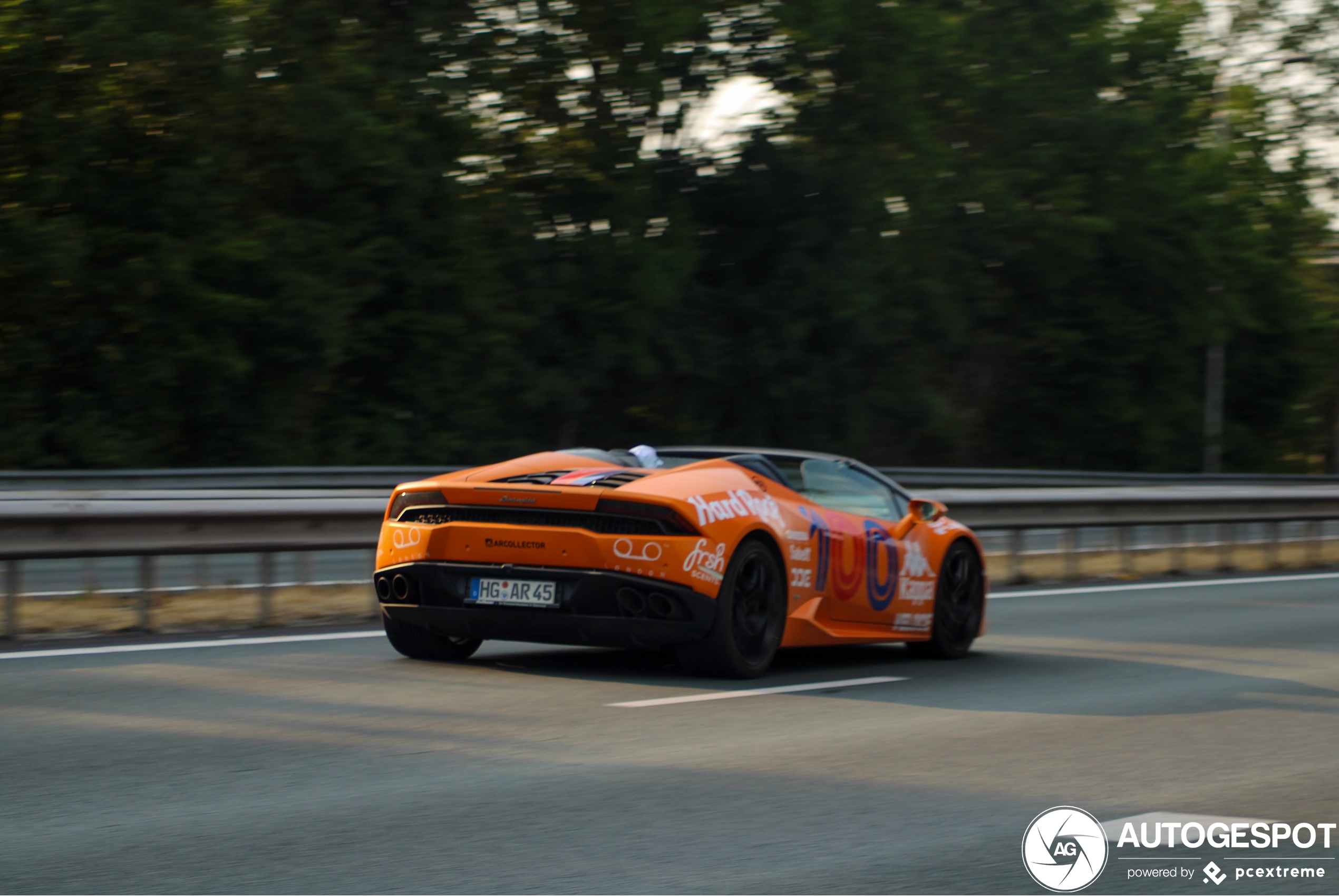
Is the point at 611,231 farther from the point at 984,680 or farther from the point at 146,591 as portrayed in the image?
the point at 984,680

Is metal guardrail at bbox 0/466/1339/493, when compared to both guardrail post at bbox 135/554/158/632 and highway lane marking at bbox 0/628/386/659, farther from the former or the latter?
highway lane marking at bbox 0/628/386/659

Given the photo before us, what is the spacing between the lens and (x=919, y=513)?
1015 cm

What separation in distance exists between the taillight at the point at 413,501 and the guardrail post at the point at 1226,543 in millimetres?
13398

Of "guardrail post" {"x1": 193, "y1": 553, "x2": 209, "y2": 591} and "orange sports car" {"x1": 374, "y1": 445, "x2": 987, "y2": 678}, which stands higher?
"orange sports car" {"x1": 374, "y1": 445, "x2": 987, "y2": 678}

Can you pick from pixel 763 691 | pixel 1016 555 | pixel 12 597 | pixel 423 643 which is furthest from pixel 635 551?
pixel 1016 555

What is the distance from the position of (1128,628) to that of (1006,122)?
78.7 feet

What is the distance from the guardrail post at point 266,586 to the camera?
11008 mm

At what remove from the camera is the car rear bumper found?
8.09 metres

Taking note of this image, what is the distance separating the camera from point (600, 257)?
1169 inches

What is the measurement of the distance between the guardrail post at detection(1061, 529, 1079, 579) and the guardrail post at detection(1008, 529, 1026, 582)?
778 millimetres

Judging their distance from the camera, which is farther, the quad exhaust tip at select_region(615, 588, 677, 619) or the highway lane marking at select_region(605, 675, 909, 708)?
the quad exhaust tip at select_region(615, 588, 677, 619)

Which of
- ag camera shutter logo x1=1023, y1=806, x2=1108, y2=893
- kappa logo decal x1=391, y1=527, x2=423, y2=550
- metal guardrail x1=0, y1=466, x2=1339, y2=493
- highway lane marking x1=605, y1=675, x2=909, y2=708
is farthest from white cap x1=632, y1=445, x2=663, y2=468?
metal guardrail x1=0, y1=466, x2=1339, y2=493

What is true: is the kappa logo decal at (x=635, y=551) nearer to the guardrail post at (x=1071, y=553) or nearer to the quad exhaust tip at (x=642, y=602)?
the quad exhaust tip at (x=642, y=602)

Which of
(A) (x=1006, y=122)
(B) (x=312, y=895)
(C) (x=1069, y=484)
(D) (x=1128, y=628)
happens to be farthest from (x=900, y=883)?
(A) (x=1006, y=122)
